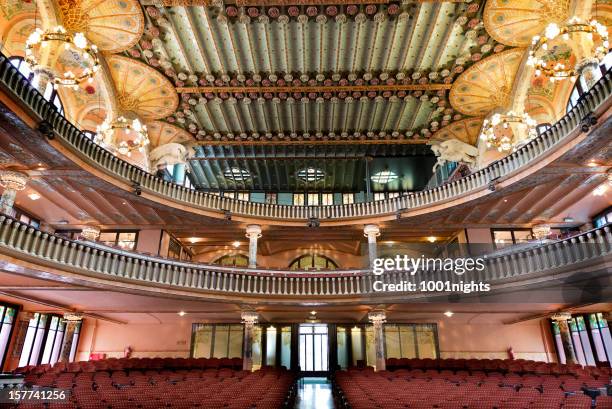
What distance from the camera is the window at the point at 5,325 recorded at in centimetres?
1452

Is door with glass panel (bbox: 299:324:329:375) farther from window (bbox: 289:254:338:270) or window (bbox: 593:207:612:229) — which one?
window (bbox: 593:207:612:229)

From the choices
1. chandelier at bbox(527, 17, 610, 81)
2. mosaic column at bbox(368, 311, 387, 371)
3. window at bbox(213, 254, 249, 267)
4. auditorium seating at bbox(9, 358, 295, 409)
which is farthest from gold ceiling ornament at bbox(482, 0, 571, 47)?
window at bbox(213, 254, 249, 267)

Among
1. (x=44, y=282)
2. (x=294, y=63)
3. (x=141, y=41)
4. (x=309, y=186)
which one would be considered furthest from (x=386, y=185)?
(x=44, y=282)

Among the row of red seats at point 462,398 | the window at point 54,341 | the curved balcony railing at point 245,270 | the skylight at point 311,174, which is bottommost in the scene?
the row of red seats at point 462,398

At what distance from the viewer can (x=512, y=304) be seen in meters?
13.9

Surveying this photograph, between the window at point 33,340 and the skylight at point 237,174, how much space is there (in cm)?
1183

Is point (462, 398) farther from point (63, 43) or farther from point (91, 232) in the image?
point (91, 232)

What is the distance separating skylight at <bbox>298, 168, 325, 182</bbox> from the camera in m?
23.1

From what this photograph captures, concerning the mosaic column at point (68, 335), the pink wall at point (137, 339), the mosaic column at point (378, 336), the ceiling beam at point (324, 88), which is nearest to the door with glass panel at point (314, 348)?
the mosaic column at point (378, 336)

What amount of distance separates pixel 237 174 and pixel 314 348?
37.2 ft

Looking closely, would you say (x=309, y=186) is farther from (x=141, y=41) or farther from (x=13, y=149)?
(x=13, y=149)

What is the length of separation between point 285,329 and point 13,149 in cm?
1401

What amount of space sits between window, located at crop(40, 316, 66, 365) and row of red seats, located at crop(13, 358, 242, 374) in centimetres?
295

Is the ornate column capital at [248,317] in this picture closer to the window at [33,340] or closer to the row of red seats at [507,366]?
the row of red seats at [507,366]
